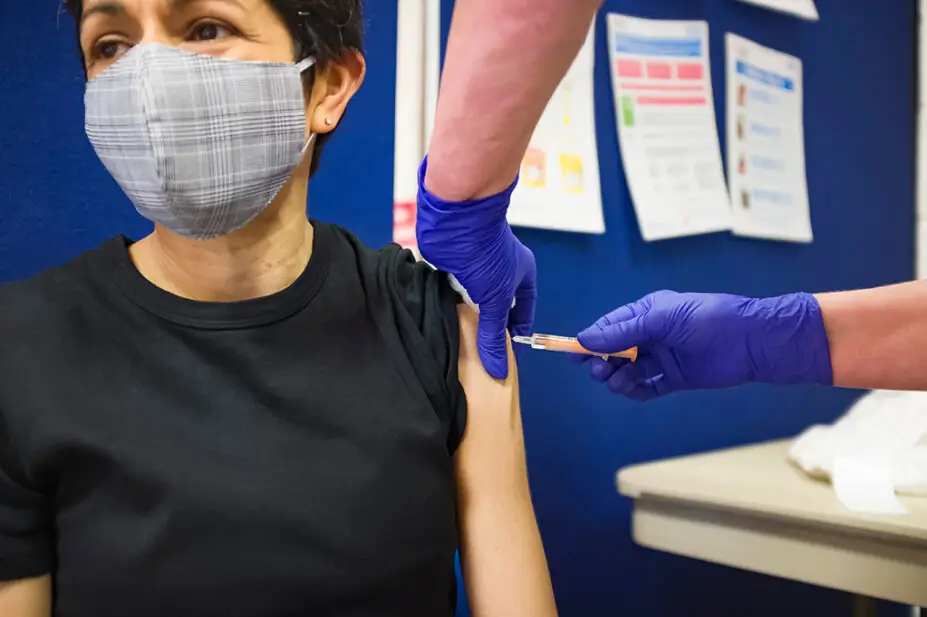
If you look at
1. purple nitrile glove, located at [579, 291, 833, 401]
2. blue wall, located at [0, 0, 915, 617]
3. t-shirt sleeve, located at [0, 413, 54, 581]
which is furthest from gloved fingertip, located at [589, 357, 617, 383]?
t-shirt sleeve, located at [0, 413, 54, 581]

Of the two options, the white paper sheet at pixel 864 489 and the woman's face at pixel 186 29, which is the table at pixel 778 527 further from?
the woman's face at pixel 186 29

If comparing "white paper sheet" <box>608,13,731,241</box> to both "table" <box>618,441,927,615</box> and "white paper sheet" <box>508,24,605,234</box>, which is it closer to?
"white paper sheet" <box>508,24,605,234</box>

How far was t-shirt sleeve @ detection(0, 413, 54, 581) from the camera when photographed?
0.79 metres

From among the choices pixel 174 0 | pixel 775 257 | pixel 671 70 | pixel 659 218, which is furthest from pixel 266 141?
pixel 775 257

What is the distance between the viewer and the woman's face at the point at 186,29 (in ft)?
2.72

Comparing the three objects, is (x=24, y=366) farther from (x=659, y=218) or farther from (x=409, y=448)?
Result: (x=659, y=218)

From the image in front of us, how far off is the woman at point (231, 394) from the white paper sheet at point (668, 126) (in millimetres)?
768

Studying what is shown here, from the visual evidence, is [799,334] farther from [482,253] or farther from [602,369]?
[482,253]

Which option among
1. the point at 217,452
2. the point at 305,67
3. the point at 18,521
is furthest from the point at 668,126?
the point at 18,521

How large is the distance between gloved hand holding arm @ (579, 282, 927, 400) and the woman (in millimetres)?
257

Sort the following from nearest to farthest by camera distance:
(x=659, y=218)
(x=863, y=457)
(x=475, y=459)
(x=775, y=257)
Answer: (x=475, y=459)
(x=863, y=457)
(x=659, y=218)
(x=775, y=257)

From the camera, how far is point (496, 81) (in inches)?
29.6

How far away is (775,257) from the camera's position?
1.91 m

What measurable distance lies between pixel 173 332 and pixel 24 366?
0.16 meters
